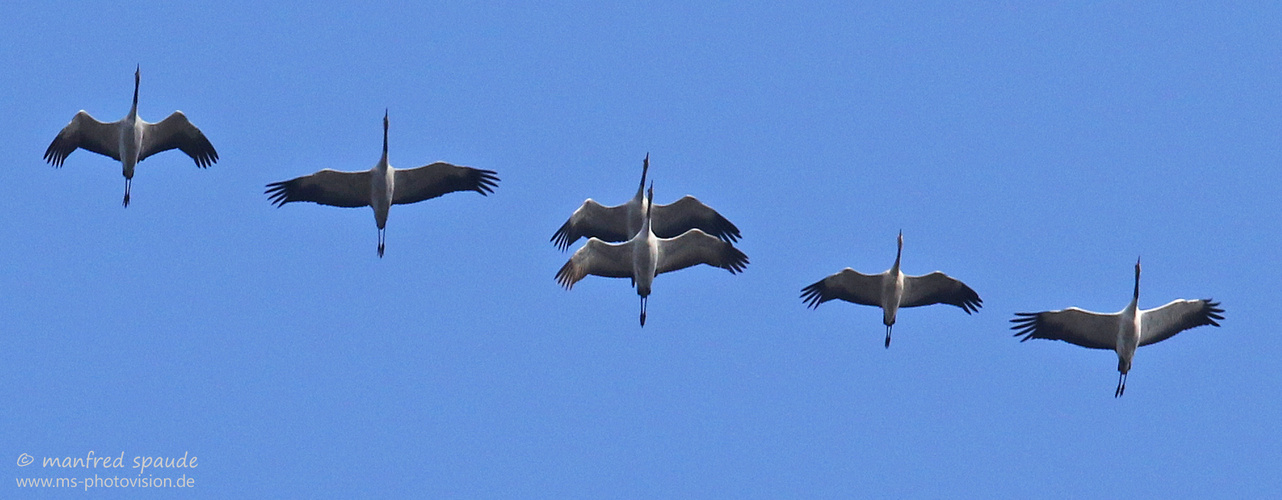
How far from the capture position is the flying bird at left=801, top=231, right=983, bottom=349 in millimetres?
27906

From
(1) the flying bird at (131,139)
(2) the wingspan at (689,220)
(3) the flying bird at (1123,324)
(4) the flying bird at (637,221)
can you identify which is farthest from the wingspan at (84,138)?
(3) the flying bird at (1123,324)

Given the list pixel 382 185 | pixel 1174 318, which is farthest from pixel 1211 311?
pixel 382 185

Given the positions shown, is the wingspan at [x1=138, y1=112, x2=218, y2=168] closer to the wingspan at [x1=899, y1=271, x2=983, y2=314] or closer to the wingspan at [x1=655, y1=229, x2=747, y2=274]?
the wingspan at [x1=655, y1=229, x2=747, y2=274]

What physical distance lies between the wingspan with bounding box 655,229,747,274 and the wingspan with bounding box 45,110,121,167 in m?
8.94

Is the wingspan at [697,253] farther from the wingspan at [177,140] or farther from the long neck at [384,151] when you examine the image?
the wingspan at [177,140]

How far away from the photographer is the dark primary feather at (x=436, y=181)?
28109 millimetres

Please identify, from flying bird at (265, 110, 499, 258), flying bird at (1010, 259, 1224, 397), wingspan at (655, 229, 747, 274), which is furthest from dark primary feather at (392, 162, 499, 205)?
flying bird at (1010, 259, 1224, 397)

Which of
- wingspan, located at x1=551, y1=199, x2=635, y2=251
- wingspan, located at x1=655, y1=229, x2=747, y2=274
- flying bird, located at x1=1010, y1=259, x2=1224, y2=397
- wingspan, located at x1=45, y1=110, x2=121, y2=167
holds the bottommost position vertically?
flying bird, located at x1=1010, y1=259, x2=1224, y2=397

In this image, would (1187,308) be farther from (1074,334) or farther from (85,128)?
(85,128)

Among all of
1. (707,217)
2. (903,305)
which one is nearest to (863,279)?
(903,305)

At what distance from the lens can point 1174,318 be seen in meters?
26.6

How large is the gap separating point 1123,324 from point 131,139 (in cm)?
1560

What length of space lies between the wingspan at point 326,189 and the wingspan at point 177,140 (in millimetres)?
1989

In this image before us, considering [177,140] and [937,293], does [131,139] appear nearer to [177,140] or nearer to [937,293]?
[177,140]
